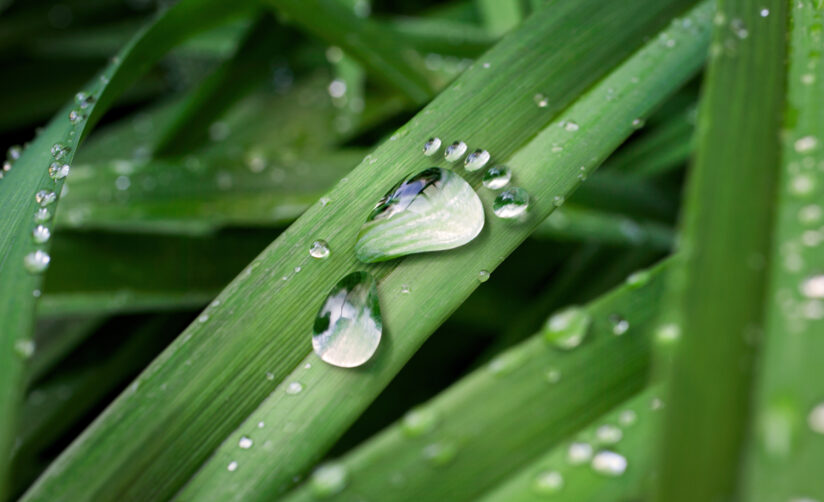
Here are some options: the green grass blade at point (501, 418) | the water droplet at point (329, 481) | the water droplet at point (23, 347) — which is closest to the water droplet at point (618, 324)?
the green grass blade at point (501, 418)

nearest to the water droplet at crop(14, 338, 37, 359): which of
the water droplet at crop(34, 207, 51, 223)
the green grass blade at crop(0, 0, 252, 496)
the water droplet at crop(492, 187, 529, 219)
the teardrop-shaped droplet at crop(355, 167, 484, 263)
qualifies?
the green grass blade at crop(0, 0, 252, 496)

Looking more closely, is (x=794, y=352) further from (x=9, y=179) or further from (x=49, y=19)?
(x=49, y=19)

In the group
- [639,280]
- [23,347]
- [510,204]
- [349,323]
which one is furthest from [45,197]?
[639,280]

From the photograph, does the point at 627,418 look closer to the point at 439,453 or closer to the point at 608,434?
the point at 608,434

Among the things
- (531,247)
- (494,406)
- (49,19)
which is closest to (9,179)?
(494,406)

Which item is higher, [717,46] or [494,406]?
[717,46]

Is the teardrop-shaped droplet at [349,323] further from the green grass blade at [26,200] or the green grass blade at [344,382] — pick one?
the green grass blade at [26,200]
